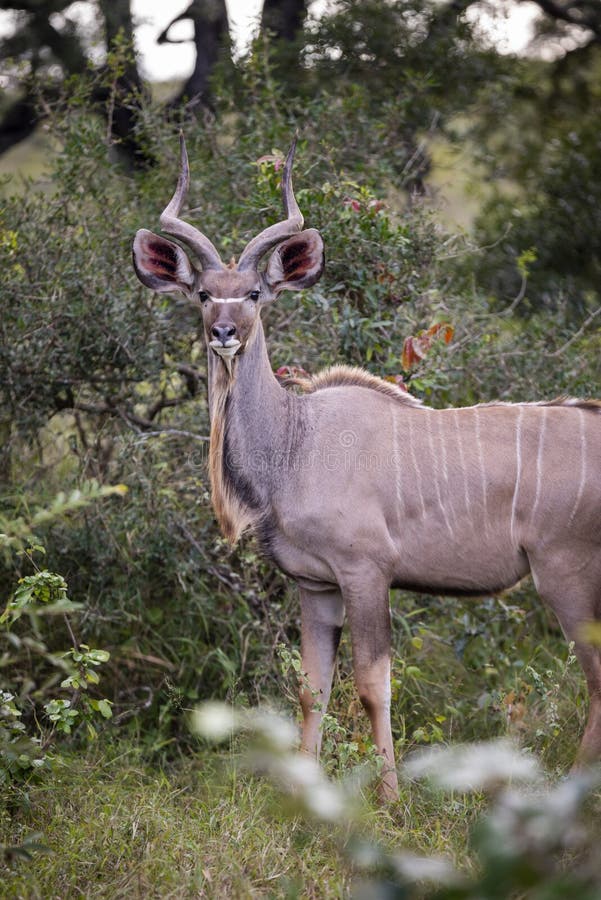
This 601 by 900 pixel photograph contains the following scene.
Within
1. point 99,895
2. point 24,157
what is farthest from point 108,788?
point 24,157

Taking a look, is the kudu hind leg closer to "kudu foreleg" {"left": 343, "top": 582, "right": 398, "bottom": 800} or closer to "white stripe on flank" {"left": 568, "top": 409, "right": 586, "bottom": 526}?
"white stripe on flank" {"left": 568, "top": 409, "right": 586, "bottom": 526}

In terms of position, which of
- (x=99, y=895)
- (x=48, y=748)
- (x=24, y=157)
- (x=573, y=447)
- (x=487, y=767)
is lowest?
(x=24, y=157)

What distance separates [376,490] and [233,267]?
91 cm

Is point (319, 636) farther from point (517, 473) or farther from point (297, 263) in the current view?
point (297, 263)

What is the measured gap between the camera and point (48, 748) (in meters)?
3.45

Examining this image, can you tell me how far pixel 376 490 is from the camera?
324 cm

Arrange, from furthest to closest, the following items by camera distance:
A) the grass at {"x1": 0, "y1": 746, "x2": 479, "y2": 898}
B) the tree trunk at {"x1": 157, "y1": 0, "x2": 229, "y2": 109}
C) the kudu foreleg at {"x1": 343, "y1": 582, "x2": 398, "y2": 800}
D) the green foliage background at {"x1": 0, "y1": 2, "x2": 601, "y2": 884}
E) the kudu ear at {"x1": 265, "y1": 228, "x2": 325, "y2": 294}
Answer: the tree trunk at {"x1": 157, "y1": 0, "x2": 229, "y2": 109} → the green foliage background at {"x1": 0, "y1": 2, "x2": 601, "y2": 884} → the kudu ear at {"x1": 265, "y1": 228, "x2": 325, "y2": 294} → the kudu foreleg at {"x1": 343, "y1": 582, "x2": 398, "y2": 800} → the grass at {"x1": 0, "y1": 746, "x2": 479, "y2": 898}

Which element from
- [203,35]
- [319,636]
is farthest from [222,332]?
[203,35]

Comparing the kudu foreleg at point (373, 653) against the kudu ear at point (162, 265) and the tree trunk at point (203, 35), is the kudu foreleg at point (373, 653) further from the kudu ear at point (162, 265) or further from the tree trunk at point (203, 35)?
the tree trunk at point (203, 35)

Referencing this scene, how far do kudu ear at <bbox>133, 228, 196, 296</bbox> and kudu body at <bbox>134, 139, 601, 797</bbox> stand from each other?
0.14ft

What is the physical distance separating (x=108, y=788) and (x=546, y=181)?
491cm

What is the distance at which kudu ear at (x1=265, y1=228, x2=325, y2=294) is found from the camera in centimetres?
348

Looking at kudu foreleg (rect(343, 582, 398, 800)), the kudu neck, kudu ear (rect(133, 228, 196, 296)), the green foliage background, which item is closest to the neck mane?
the kudu neck

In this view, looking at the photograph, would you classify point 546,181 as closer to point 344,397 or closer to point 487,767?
point 344,397
